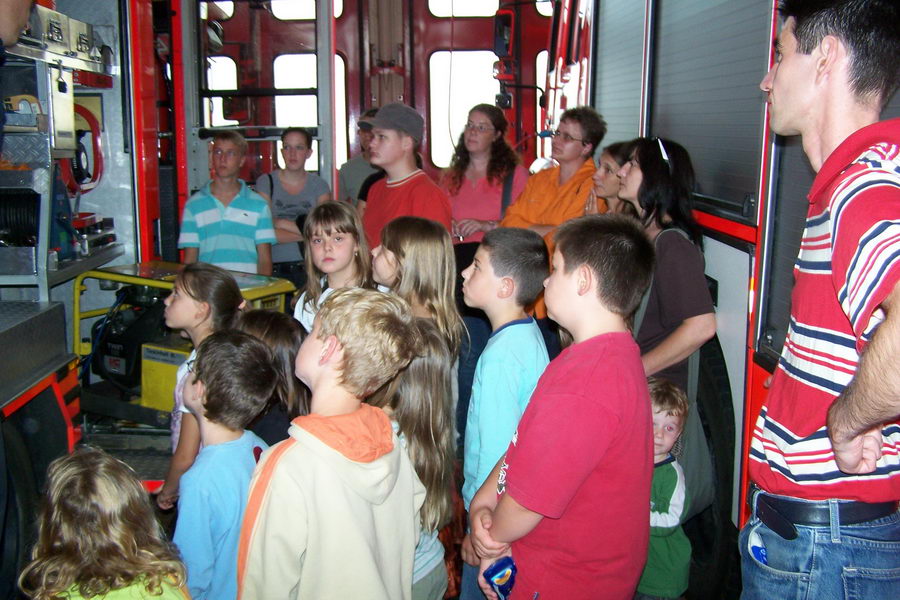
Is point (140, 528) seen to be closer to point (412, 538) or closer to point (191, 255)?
point (412, 538)

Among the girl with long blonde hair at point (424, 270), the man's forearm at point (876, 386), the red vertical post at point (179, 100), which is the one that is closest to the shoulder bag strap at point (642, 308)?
the girl with long blonde hair at point (424, 270)

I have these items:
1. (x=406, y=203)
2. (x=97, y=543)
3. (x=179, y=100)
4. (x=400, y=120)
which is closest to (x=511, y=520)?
(x=97, y=543)

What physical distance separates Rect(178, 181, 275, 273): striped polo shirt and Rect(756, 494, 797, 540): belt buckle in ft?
12.1

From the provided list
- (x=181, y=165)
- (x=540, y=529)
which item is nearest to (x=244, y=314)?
(x=540, y=529)

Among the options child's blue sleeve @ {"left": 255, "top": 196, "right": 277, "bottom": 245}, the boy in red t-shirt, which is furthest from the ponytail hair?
the boy in red t-shirt

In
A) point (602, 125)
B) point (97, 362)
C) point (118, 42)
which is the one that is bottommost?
point (97, 362)

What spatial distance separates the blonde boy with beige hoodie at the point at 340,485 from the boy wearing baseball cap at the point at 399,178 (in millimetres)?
1949

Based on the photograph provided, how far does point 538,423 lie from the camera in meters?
1.74

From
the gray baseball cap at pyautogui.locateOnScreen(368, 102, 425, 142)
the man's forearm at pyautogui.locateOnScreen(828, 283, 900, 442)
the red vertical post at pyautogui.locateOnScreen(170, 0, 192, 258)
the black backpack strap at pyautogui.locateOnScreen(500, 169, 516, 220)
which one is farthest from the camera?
the red vertical post at pyautogui.locateOnScreen(170, 0, 192, 258)

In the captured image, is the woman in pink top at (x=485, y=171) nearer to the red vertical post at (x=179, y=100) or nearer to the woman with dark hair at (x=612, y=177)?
the woman with dark hair at (x=612, y=177)

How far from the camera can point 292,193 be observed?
5.52 metres

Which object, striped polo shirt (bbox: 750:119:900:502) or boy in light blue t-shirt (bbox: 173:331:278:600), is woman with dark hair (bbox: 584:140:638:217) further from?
striped polo shirt (bbox: 750:119:900:502)

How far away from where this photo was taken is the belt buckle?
1551 mm

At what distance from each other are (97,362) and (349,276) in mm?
1669
